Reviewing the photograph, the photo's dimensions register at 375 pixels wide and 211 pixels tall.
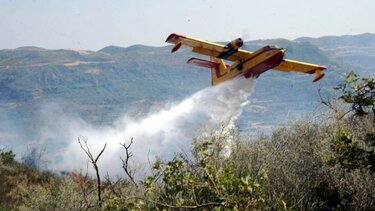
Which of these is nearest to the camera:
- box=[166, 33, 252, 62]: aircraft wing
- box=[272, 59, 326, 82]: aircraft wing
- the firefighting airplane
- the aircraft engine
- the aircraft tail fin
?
the aircraft engine

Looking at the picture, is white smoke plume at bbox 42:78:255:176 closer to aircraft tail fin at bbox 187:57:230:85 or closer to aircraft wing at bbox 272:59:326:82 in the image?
aircraft tail fin at bbox 187:57:230:85

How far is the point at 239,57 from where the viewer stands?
103 feet

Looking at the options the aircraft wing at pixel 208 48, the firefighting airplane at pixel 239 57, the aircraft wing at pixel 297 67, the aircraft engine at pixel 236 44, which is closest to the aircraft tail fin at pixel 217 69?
the firefighting airplane at pixel 239 57

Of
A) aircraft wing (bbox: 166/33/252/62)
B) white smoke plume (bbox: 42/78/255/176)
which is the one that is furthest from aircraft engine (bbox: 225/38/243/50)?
white smoke plume (bbox: 42/78/255/176)

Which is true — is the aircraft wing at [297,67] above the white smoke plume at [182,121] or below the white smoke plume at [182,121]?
above

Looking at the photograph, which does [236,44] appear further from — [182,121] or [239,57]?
[182,121]

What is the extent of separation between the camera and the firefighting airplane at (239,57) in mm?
28609

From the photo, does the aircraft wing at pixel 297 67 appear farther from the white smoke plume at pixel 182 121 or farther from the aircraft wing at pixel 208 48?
the aircraft wing at pixel 208 48

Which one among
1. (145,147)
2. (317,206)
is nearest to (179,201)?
(317,206)

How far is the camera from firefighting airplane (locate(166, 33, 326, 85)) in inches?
1126

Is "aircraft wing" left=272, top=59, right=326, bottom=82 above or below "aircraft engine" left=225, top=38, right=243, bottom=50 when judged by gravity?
below

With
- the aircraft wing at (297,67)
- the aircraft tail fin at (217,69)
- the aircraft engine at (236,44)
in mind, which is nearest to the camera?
the aircraft engine at (236,44)

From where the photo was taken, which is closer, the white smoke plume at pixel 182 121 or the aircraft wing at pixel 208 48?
the aircraft wing at pixel 208 48


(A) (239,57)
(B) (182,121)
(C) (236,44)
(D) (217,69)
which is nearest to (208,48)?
(A) (239,57)
